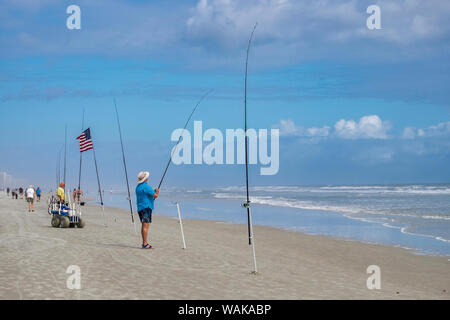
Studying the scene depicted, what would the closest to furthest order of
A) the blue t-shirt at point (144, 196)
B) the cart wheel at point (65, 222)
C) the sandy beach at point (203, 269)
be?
1. the sandy beach at point (203, 269)
2. the blue t-shirt at point (144, 196)
3. the cart wheel at point (65, 222)

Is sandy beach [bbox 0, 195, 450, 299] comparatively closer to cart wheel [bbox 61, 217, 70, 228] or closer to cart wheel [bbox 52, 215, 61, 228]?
cart wheel [bbox 61, 217, 70, 228]

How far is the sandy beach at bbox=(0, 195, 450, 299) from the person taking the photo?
6879 millimetres

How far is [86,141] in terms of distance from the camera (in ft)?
63.0

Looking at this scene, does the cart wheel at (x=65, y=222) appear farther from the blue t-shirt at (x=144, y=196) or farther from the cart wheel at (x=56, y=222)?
the blue t-shirt at (x=144, y=196)

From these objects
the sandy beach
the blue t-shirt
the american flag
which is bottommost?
the sandy beach

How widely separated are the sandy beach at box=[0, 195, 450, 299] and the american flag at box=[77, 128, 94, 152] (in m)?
4.78

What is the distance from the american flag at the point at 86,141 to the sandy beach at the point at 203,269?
4779mm

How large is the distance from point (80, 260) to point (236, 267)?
283 cm

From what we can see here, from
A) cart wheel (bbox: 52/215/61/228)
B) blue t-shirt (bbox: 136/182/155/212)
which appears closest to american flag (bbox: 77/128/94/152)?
cart wheel (bbox: 52/215/61/228)

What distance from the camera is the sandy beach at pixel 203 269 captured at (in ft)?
22.6

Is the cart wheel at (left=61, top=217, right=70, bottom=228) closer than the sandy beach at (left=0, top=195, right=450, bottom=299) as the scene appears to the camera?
No

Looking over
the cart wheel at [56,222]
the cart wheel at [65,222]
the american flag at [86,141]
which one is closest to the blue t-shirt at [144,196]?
the cart wheel at [65,222]

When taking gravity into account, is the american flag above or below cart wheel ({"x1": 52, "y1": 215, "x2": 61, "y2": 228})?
above
